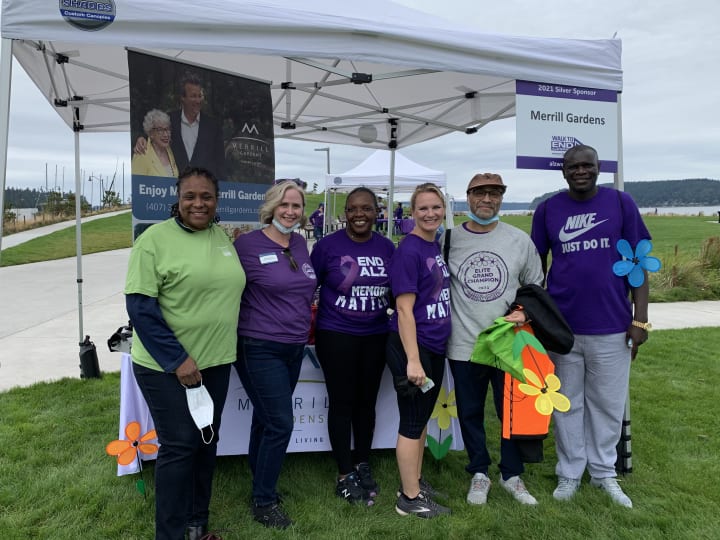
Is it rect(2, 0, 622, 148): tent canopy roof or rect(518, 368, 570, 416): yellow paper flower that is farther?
rect(518, 368, 570, 416): yellow paper flower

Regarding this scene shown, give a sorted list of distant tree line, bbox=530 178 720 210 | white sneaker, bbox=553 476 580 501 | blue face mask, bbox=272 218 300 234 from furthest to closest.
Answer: distant tree line, bbox=530 178 720 210 → white sneaker, bbox=553 476 580 501 → blue face mask, bbox=272 218 300 234

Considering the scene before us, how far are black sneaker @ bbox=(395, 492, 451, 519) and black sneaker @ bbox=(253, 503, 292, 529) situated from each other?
22.6 inches

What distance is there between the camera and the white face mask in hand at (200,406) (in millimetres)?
1896

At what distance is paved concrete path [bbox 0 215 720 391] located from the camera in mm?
4875

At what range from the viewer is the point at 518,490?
2693mm

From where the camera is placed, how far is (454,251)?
8.36ft

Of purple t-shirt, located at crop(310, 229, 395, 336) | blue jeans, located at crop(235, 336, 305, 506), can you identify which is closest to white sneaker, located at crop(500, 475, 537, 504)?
purple t-shirt, located at crop(310, 229, 395, 336)

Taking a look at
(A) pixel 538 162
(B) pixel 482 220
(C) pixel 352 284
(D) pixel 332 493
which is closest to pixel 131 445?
(D) pixel 332 493

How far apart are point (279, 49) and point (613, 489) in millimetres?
2884

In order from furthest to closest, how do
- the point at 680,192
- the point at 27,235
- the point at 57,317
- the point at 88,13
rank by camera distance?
the point at 680,192 → the point at 27,235 → the point at 57,317 → the point at 88,13

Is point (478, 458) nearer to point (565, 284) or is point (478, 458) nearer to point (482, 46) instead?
point (565, 284)

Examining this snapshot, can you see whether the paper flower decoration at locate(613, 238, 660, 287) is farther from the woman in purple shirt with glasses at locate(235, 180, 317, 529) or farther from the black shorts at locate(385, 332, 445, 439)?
the woman in purple shirt with glasses at locate(235, 180, 317, 529)

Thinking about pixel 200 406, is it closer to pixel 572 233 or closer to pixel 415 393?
pixel 415 393

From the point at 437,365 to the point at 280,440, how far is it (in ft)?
2.80
